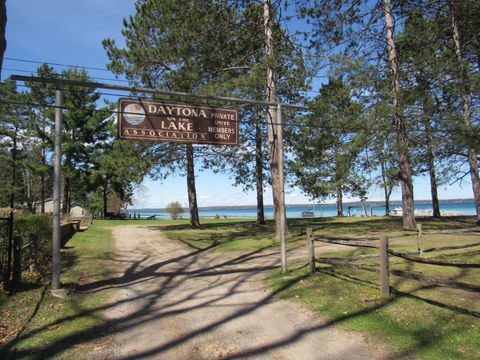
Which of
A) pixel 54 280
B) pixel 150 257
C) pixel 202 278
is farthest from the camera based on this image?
pixel 150 257

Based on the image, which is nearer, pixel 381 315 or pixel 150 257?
pixel 381 315

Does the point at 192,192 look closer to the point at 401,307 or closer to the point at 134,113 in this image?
the point at 134,113

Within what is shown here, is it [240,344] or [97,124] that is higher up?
[97,124]

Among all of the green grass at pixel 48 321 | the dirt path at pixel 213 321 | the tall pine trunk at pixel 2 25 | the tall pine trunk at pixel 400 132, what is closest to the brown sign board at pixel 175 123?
the tall pine trunk at pixel 2 25

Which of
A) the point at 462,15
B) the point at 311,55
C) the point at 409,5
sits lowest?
the point at 311,55

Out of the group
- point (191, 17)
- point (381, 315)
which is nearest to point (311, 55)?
point (191, 17)

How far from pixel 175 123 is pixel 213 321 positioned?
4.15 meters

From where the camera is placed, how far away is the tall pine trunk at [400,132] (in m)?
14.4

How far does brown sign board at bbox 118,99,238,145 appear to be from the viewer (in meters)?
7.61

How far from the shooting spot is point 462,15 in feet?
48.1

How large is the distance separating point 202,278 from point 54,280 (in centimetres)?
321

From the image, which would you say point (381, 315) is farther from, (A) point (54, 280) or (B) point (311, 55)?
(B) point (311, 55)

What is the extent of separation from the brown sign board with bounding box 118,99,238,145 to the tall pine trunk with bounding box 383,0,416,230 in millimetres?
7956

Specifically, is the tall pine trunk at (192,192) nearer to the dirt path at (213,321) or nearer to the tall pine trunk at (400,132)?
the tall pine trunk at (400,132)
